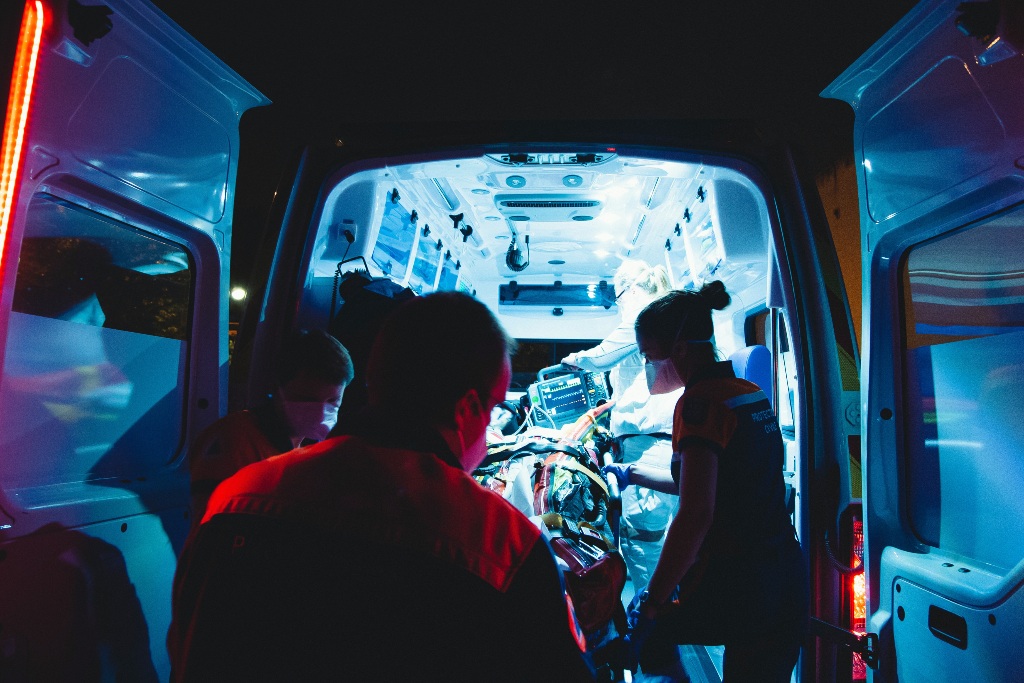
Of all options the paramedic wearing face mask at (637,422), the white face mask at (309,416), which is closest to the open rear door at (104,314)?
the white face mask at (309,416)

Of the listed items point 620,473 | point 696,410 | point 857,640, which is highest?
point 696,410

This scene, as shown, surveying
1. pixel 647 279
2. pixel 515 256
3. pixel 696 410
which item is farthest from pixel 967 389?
pixel 515 256

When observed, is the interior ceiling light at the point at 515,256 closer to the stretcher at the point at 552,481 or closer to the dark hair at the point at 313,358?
the stretcher at the point at 552,481

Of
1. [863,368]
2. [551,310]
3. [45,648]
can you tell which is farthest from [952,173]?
[551,310]

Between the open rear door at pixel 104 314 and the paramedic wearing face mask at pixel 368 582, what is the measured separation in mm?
826

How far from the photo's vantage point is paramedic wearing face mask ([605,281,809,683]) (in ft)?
6.15

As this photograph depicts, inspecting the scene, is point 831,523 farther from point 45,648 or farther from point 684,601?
point 45,648

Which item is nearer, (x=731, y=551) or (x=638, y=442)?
(x=731, y=551)

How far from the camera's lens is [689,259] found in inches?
174

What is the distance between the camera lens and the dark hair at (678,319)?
2189mm

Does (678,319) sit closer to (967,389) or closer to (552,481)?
(967,389)

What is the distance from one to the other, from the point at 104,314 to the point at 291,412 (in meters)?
0.72

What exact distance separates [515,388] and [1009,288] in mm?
4971

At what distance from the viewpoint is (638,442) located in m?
4.11
